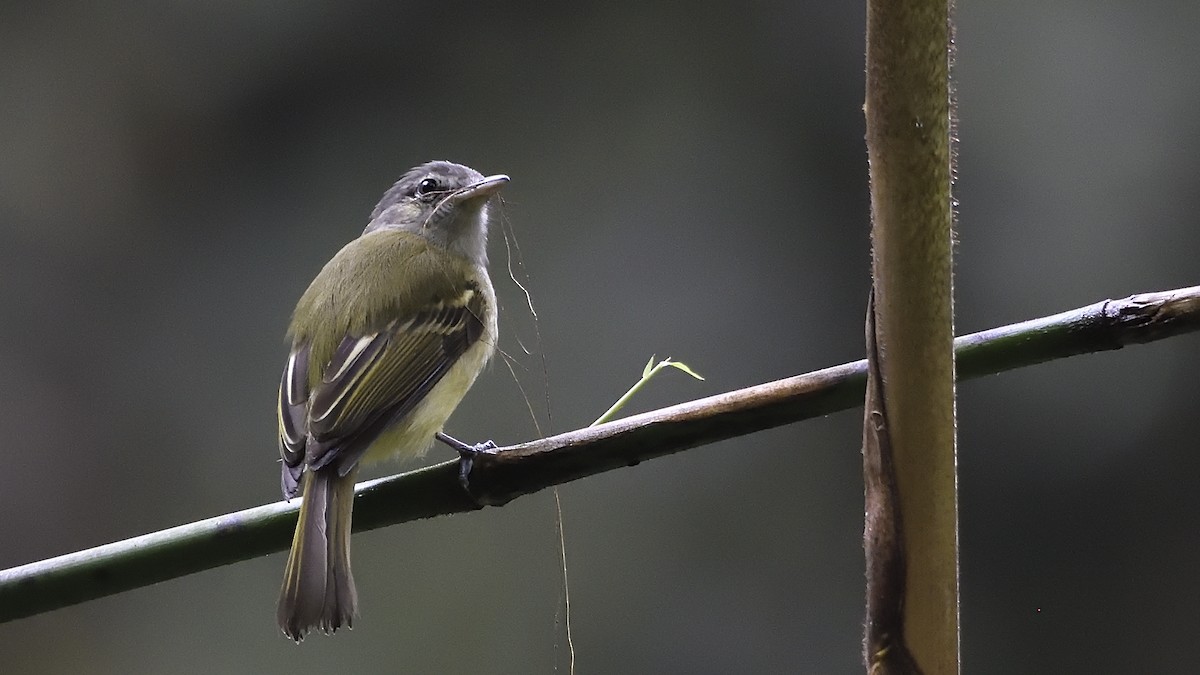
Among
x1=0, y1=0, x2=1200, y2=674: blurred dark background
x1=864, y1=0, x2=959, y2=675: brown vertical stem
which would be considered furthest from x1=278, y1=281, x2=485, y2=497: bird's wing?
x1=864, y1=0, x2=959, y2=675: brown vertical stem

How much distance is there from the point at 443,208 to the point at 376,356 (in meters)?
0.50

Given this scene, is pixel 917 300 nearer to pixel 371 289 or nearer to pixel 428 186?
pixel 371 289

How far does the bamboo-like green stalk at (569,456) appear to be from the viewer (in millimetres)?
836

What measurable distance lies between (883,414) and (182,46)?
3.14m

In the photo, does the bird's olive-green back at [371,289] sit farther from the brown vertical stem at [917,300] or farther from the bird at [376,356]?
the brown vertical stem at [917,300]

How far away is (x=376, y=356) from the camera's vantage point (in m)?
1.87

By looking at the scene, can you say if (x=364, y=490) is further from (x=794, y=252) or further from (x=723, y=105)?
(x=723, y=105)

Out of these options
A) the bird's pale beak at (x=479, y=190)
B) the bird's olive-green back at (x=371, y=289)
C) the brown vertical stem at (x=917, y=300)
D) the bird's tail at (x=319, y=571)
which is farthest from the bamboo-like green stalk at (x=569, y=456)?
the bird's pale beak at (x=479, y=190)

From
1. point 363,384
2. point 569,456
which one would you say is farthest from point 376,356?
point 569,456

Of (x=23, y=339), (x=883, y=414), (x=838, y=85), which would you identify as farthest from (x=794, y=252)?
(x=883, y=414)

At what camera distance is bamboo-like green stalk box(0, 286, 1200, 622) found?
0.84 meters

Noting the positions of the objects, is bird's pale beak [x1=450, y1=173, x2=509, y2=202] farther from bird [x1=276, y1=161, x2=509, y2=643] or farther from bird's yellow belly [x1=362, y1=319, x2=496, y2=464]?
bird's yellow belly [x1=362, y1=319, x2=496, y2=464]

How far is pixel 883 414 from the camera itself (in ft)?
1.92

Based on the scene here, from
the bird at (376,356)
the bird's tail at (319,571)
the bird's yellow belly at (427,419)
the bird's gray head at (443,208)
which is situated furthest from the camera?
the bird's gray head at (443,208)
